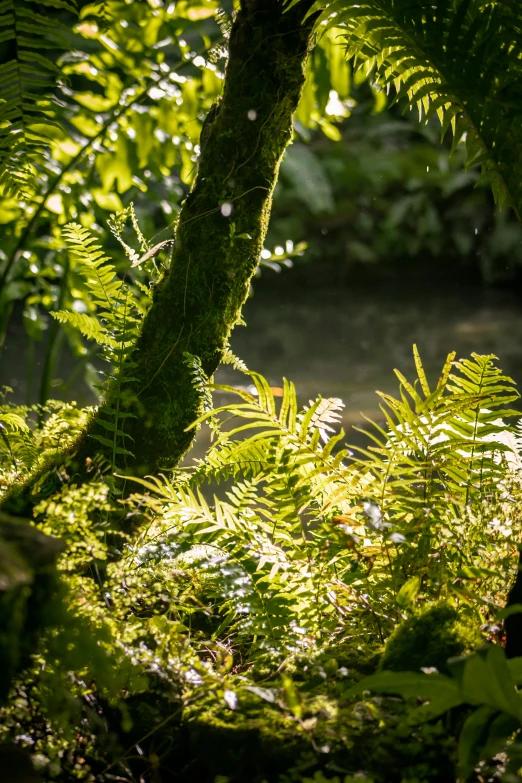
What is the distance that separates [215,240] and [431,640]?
1.11 meters

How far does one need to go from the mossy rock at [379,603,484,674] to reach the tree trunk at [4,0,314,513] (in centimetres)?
80

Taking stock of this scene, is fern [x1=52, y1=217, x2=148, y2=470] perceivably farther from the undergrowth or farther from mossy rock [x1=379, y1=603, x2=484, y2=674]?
mossy rock [x1=379, y1=603, x2=484, y2=674]

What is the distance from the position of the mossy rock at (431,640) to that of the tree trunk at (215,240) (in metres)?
0.80

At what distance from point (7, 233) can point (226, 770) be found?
3031 millimetres

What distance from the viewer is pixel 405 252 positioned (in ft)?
36.6

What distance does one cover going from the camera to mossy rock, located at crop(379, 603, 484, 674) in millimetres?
1187

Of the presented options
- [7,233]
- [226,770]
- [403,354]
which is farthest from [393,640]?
[403,354]

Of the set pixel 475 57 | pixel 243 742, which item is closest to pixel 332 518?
pixel 243 742

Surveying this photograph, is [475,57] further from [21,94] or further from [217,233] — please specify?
[21,94]

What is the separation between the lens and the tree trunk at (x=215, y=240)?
67.1 inches

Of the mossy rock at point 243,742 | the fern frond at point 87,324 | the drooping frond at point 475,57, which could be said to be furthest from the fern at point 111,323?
the drooping frond at point 475,57

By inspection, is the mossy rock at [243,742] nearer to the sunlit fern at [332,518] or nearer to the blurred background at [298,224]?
the sunlit fern at [332,518]

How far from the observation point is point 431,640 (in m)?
1.21

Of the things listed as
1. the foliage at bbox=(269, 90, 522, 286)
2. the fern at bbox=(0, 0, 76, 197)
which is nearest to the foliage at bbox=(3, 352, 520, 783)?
the fern at bbox=(0, 0, 76, 197)
